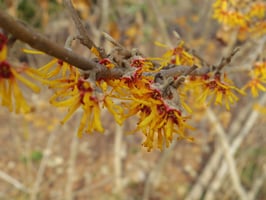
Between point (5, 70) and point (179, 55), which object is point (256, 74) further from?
point (5, 70)

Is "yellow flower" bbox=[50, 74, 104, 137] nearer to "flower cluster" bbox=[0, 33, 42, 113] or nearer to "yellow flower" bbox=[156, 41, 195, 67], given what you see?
"flower cluster" bbox=[0, 33, 42, 113]

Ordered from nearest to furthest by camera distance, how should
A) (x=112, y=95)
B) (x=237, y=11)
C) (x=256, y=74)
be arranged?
1. (x=112, y=95)
2. (x=256, y=74)
3. (x=237, y=11)

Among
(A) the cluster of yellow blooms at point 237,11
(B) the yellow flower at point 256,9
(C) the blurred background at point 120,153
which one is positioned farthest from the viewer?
(C) the blurred background at point 120,153

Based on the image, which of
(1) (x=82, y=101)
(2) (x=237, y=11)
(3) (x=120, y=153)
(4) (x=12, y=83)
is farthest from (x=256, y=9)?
(3) (x=120, y=153)

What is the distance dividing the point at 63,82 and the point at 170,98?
25 cm

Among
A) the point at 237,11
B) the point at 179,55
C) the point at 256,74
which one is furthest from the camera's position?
the point at 237,11

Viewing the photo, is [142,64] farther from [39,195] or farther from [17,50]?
[39,195]

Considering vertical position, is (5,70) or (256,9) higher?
(256,9)

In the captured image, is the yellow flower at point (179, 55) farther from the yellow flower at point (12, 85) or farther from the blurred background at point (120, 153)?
the blurred background at point (120, 153)

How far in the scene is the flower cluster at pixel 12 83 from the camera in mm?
649

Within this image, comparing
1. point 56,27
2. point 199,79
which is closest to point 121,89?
point 199,79

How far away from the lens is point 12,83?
671mm

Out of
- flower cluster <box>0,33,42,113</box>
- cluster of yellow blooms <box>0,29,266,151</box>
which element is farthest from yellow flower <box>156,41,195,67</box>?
flower cluster <box>0,33,42,113</box>

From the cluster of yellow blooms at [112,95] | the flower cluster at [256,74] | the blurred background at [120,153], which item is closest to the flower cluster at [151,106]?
the cluster of yellow blooms at [112,95]
